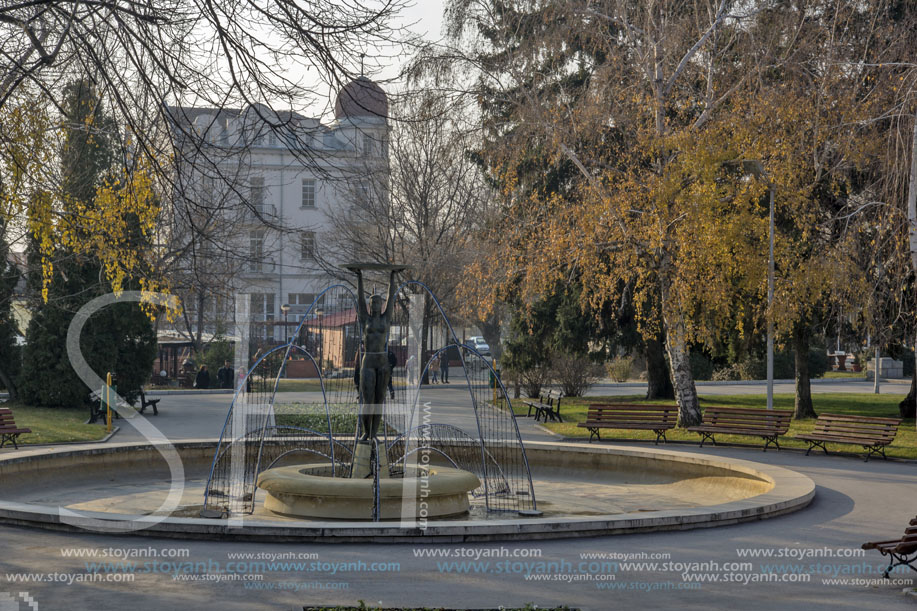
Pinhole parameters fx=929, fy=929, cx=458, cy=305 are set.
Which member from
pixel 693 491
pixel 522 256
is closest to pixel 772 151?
pixel 522 256

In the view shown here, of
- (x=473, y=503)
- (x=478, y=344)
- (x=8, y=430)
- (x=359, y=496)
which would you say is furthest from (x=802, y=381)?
(x=478, y=344)

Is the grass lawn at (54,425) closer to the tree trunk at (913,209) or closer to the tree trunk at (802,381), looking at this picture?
the tree trunk at (913,209)

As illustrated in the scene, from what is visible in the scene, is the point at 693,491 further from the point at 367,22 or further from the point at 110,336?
the point at 110,336

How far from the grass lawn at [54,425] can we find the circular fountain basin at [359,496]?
9.10 m

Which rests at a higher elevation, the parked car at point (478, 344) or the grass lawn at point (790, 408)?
the parked car at point (478, 344)

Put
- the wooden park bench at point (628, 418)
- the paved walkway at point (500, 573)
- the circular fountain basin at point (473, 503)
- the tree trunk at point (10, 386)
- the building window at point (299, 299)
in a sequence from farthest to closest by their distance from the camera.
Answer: the building window at point (299, 299), the tree trunk at point (10, 386), the wooden park bench at point (628, 418), the circular fountain basin at point (473, 503), the paved walkway at point (500, 573)

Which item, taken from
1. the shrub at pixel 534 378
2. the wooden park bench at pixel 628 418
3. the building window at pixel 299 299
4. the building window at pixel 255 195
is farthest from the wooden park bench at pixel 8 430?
the building window at pixel 299 299

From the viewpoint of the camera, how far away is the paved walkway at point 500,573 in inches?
286

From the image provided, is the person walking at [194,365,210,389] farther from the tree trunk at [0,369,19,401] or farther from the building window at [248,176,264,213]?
the building window at [248,176,264,213]

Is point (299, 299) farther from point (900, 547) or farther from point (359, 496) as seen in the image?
point (900, 547)

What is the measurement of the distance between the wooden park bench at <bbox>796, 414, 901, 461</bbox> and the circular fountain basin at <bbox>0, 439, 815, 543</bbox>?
11.2 feet

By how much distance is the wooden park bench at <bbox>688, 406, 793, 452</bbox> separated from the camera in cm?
1806

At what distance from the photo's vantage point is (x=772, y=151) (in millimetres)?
19828

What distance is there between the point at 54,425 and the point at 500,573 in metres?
16.6
